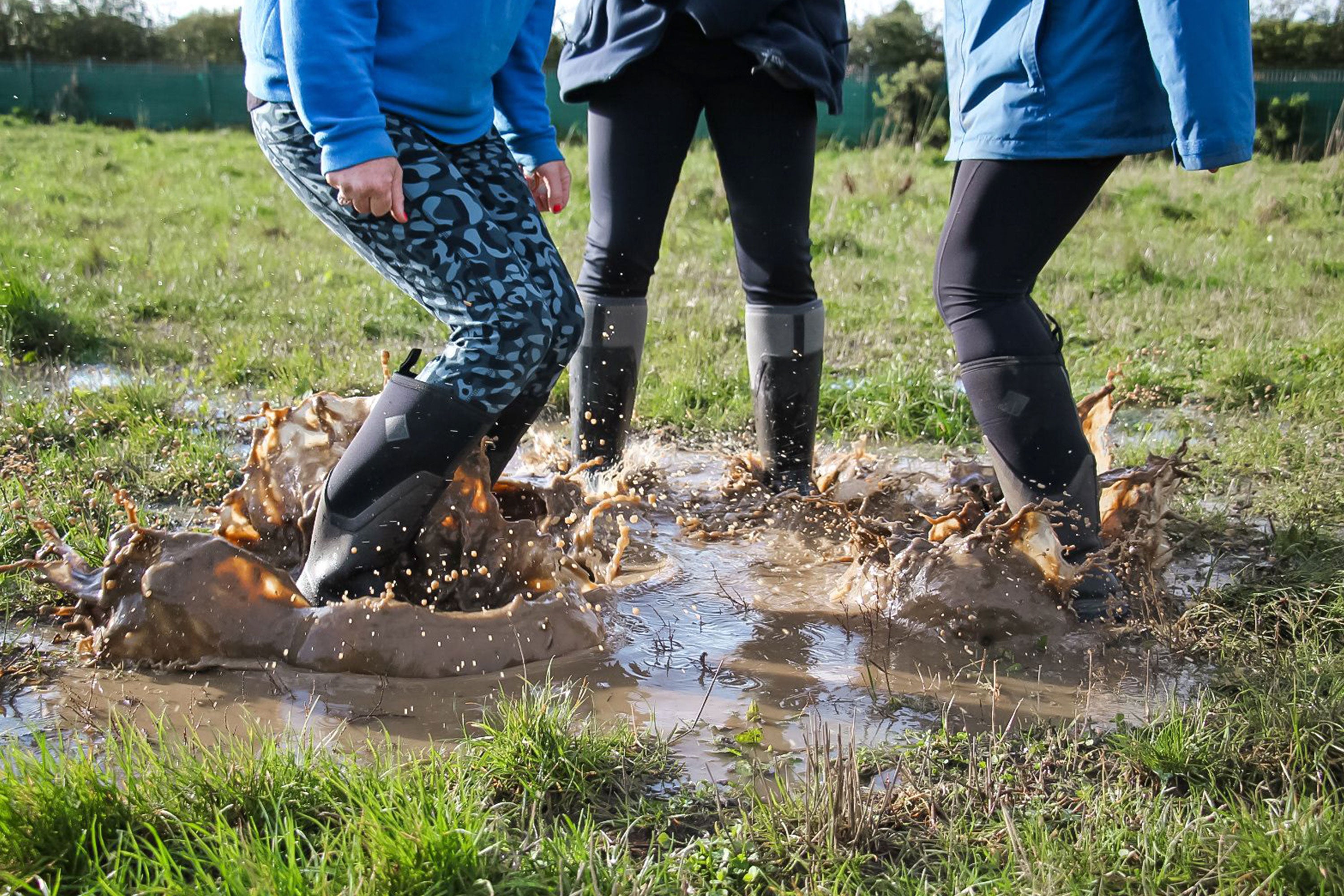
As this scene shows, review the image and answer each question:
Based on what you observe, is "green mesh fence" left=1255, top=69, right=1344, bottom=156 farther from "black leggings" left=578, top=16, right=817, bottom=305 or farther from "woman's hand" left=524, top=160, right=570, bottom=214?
"woman's hand" left=524, top=160, right=570, bottom=214

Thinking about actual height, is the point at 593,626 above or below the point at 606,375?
below

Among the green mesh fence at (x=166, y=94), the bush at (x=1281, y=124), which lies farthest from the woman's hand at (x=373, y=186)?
the green mesh fence at (x=166, y=94)

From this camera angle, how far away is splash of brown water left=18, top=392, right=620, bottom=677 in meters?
2.42

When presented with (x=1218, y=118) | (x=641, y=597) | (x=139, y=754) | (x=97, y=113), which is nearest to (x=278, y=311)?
(x=641, y=597)

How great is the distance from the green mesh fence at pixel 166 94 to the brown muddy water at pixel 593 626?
15.8m

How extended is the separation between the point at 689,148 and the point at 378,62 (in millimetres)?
980

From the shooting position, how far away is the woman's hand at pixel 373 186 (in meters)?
2.22

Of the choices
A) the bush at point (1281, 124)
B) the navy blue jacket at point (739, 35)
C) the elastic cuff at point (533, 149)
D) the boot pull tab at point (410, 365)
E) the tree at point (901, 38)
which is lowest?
the boot pull tab at point (410, 365)

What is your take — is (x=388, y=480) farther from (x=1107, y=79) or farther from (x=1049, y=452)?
(x=1107, y=79)

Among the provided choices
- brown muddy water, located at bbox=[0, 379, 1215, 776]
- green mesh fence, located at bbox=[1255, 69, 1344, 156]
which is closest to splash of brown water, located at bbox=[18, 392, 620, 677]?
brown muddy water, located at bbox=[0, 379, 1215, 776]

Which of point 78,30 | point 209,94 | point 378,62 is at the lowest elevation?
point 378,62

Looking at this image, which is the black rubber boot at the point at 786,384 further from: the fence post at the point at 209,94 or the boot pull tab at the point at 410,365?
the fence post at the point at 209,94

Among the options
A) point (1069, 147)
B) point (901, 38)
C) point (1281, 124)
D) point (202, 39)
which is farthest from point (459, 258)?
point (202, 39)

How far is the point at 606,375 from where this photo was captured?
336cm
